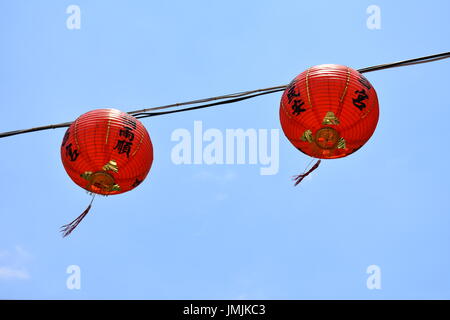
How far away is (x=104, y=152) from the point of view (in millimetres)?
8906

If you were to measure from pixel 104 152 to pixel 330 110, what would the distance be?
9.27 ft

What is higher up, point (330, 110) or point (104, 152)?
point (330, 110)

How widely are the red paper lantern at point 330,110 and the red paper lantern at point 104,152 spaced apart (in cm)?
198

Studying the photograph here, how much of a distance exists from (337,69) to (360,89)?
37 cm

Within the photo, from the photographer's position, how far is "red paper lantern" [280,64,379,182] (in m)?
8.41

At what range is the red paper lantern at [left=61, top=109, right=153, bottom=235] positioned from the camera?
8.92 m

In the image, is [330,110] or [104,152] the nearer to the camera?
[330,110]

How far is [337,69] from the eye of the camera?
8641 mm

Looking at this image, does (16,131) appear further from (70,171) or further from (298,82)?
(298,82)

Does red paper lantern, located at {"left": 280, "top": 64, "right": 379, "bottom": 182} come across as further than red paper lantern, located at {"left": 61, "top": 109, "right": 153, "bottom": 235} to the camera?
No

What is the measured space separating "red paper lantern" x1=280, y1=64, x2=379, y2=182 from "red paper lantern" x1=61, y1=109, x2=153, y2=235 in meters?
1.98

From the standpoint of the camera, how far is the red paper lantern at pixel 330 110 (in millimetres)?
8406
